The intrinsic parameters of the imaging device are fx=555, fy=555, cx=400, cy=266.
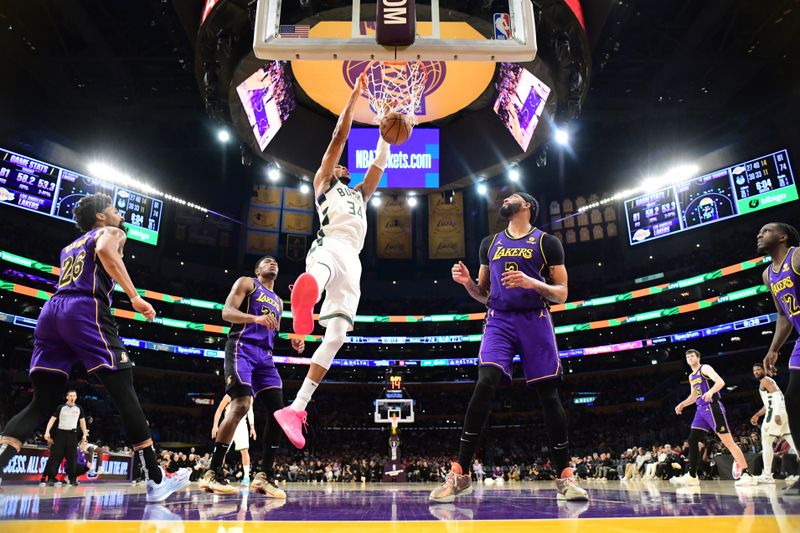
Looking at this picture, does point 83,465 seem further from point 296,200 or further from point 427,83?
point 296,200

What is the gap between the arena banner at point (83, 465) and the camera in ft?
38.5

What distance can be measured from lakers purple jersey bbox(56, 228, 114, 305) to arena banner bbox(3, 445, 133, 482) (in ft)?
24.0

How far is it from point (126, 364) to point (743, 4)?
2039 centimetres

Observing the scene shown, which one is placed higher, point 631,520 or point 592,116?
point 592,116

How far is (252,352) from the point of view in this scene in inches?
225

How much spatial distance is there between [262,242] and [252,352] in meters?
27.4

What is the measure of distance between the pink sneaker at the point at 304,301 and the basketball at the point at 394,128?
175 centimetres

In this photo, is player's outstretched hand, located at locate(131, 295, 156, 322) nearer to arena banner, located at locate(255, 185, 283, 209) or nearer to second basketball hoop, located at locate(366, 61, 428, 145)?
second basketball hoop, located at locate(366, 61, 428, 145)

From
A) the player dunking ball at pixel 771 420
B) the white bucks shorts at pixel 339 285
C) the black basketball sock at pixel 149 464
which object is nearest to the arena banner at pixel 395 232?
the player dunking ball at pixel 771 420

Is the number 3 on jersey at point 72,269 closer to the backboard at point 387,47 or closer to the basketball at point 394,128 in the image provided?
the basketball at point 394,128

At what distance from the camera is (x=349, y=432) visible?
3478cm

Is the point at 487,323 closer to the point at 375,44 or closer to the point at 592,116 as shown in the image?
the point at 375,44

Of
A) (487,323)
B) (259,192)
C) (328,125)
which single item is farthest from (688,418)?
(487,323)

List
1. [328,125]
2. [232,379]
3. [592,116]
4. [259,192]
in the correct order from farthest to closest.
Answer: [259,192], [592,116], [328,125], [232,379]
